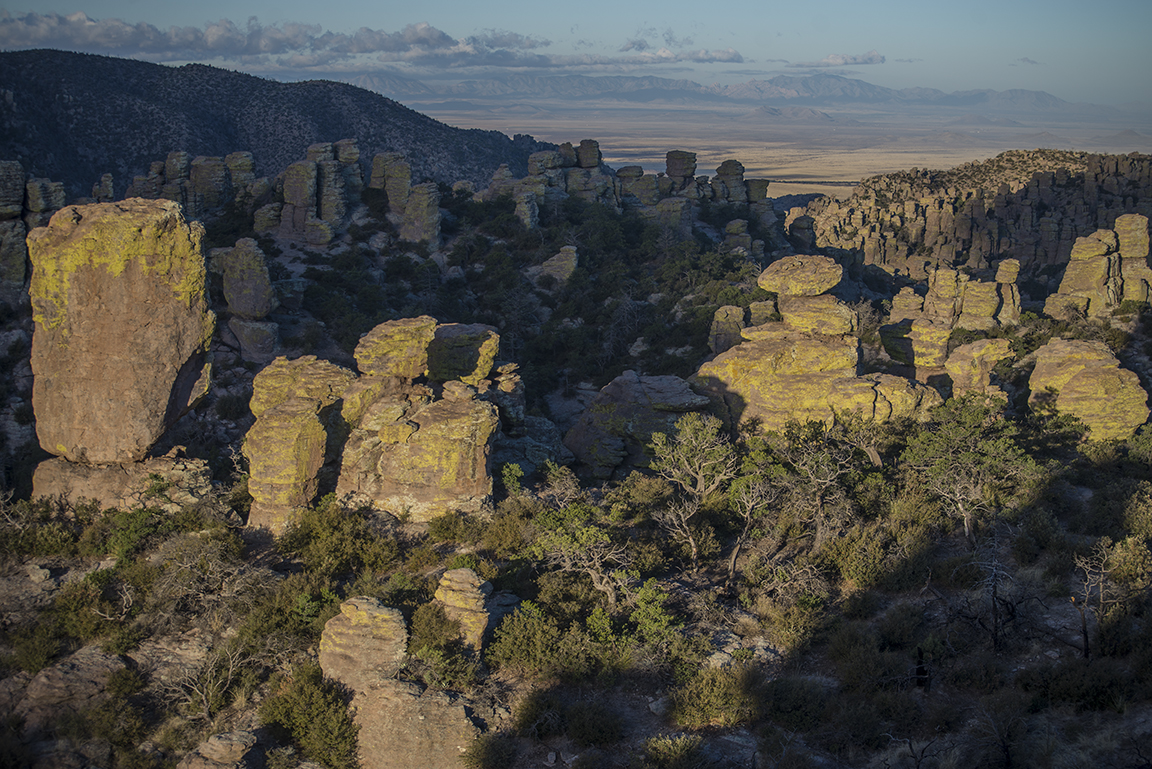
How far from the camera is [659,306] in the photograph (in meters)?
44.4

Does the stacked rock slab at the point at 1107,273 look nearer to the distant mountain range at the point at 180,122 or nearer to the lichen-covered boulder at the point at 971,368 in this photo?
the lichen-covered boulder at the point at 971,368

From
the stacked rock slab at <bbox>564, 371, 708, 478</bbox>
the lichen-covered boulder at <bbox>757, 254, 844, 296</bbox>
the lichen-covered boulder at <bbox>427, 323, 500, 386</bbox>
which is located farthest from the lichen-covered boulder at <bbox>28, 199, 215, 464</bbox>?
the lichen-covered boulder at <bbox>757, 254, 844, 296</bbox>

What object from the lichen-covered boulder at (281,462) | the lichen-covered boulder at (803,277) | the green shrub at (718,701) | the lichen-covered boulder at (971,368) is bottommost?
the green shrub at (718,701)

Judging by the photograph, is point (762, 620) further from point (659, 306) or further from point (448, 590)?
point (659, 306)

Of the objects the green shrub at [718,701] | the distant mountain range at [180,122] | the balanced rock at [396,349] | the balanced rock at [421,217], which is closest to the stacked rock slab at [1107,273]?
the balanced rock at [396,349]

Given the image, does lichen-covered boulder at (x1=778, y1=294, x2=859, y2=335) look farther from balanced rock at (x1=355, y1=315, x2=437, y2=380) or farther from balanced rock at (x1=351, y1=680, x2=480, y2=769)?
balanced rock at (x1=351, y1=680, x2=480, y2=769)

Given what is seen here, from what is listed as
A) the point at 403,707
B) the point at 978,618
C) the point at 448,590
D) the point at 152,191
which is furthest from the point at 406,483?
the point at 152,191

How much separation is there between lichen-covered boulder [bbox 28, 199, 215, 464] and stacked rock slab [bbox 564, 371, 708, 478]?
11310 millimetres

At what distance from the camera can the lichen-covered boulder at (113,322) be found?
50.9ft

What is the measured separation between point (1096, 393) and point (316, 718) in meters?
21.6

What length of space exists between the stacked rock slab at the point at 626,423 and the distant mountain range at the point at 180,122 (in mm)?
68462

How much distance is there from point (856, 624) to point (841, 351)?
33.3 feet

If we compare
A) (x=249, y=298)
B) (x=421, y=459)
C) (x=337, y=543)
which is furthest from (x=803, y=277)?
(x=249, y=298)

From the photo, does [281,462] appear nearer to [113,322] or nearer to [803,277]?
[113,322]
